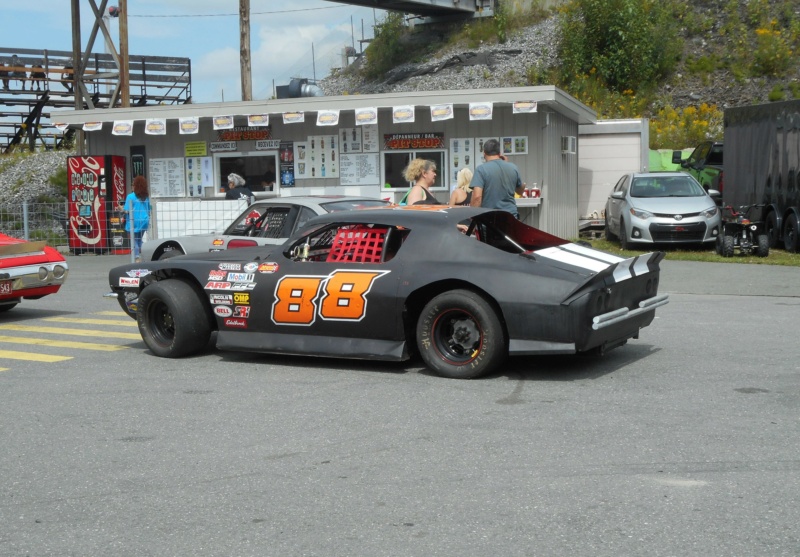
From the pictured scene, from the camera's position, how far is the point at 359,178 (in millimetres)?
21344

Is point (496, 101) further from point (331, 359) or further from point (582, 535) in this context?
point (582, 535)

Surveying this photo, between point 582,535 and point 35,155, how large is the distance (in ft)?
104

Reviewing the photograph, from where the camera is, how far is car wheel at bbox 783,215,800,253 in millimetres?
17562

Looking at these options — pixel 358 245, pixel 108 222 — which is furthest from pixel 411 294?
pixel 108 222

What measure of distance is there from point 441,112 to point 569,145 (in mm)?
3970

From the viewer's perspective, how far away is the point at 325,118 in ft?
67.6

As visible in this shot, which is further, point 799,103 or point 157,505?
point 799,103

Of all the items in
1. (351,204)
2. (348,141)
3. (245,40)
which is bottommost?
(351,204)

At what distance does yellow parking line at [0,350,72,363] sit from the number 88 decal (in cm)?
235

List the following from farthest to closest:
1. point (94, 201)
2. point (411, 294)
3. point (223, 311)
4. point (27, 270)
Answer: point (94, 201), point (27, 270), point (223, 311), point (411, 294)

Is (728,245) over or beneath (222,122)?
beneath

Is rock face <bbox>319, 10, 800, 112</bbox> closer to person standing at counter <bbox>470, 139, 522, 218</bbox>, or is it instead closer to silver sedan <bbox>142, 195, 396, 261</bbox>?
silver sedan <bbox>142, 195, 396, 261</bbox>

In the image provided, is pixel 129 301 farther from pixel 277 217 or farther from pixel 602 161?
pixel 602 161

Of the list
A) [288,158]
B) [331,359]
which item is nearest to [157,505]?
[331,359]
